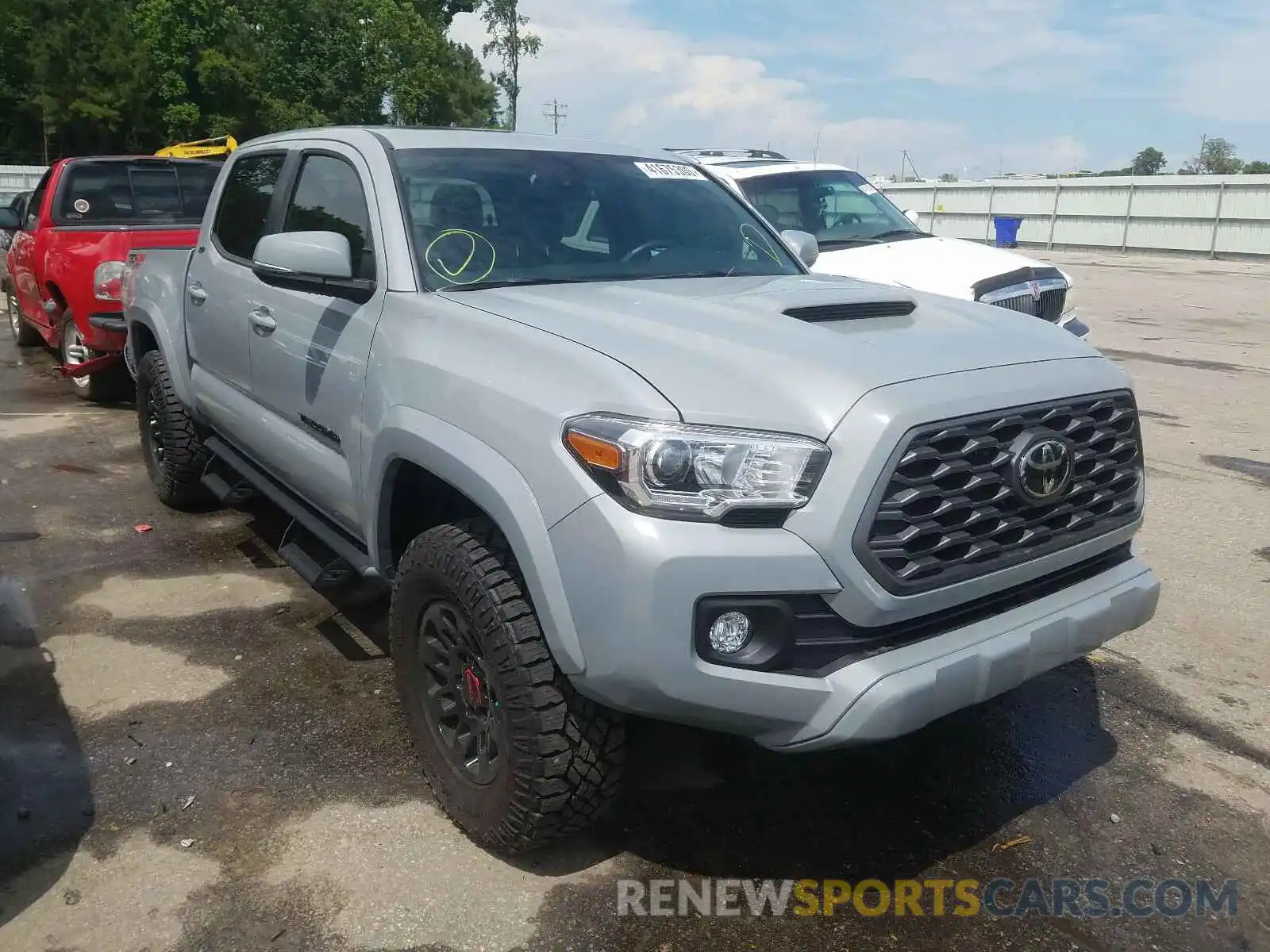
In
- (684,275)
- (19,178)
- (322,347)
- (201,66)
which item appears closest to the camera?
(322,347)

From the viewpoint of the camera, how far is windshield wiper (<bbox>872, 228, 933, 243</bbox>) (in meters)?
8.22

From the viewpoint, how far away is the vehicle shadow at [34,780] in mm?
2826

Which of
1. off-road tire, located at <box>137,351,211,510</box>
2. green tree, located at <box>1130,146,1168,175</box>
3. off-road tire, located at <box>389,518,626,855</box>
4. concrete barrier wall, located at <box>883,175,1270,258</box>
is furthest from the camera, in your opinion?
green tree, located at <box>1130,146,1168,175</box>

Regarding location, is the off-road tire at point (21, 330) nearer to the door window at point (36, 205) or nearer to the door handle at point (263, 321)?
the door window at point (36, 205)

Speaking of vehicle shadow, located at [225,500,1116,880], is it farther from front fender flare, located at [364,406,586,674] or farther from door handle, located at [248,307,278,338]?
door handle, located at [248,307,278,338]

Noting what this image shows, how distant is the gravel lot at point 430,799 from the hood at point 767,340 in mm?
1311

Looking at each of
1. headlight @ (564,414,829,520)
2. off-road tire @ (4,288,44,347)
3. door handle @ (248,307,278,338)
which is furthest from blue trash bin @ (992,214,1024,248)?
headlight @ (564,414,829,520)

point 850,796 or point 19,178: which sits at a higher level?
point 19,178

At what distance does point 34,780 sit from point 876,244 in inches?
257

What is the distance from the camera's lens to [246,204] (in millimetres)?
4703

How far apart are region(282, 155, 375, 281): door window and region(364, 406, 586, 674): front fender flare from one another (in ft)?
2.26

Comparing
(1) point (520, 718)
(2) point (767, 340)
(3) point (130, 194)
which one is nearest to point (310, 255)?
(2) point (767, 340)

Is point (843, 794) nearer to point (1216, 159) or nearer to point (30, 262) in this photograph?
point (30, 262)

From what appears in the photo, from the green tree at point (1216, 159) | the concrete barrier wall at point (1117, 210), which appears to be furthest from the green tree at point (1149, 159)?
the concrete barrier wall at point (1117, 210)
